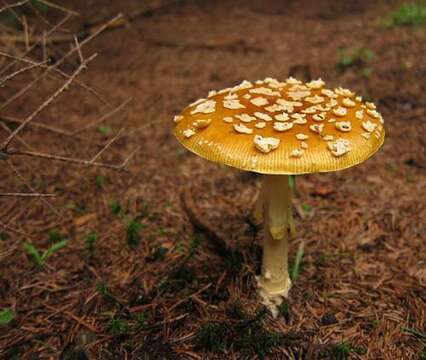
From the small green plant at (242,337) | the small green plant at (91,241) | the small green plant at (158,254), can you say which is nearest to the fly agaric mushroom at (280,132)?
the small green plant at (242,337)

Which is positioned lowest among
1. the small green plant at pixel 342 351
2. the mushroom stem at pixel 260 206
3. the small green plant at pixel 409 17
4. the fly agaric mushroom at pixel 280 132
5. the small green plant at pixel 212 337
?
the small green plant at pixel 409 17

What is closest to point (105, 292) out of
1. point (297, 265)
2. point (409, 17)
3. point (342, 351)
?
point (297, 265)

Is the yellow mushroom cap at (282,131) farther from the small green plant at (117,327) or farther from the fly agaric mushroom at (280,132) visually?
the small green plant at (117,327)

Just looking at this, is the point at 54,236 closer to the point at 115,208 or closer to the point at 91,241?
the point at 91,241

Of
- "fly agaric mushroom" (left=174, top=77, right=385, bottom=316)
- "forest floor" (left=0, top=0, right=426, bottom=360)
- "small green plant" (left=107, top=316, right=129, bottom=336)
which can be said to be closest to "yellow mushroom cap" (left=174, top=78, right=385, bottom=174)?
"fly agaric mushroom" (left=174, top=77, right=385, bottom=316)

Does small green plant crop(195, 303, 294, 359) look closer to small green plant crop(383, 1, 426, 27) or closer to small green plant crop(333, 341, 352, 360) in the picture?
small green plant crop(333, 341, 352, 360)

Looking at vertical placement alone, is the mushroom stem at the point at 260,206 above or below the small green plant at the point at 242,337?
above
